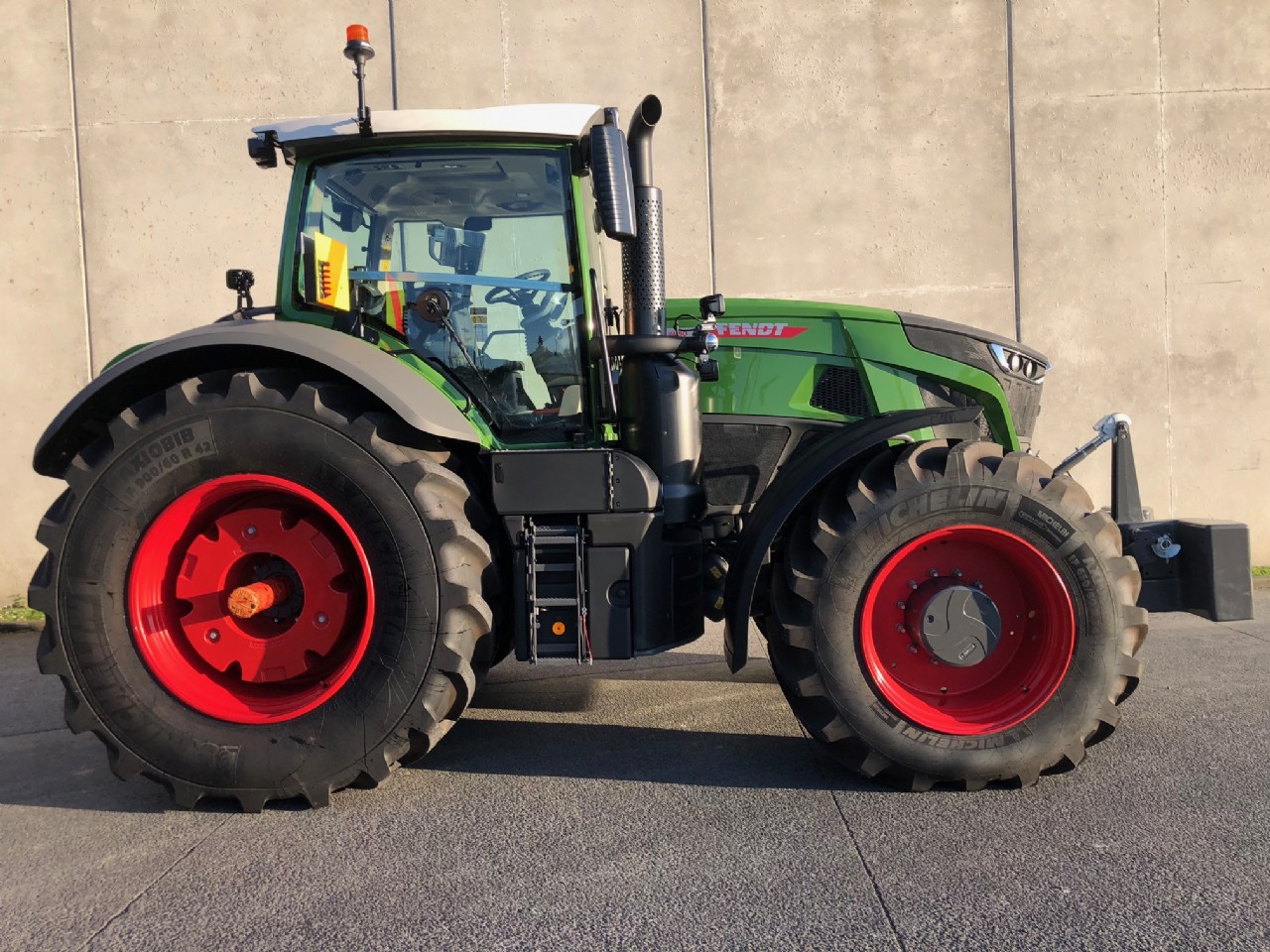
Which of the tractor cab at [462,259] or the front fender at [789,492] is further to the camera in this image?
the tractor cab at [462,259]

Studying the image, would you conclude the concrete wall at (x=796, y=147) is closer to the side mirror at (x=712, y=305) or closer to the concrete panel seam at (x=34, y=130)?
the concrete panel seam at (x=34, y=130)

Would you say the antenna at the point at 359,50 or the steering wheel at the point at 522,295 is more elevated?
the antenna at the point at 359,50

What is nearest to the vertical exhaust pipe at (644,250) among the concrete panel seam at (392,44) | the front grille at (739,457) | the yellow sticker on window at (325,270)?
the front grille at (739,457)

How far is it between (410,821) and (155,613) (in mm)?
1055

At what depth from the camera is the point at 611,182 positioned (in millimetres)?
2748

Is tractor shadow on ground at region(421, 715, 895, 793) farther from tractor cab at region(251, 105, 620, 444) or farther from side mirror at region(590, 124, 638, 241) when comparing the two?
side mirror at region(590, 124, 638, 241)

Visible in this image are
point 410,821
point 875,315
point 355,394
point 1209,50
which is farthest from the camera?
point 1209,50

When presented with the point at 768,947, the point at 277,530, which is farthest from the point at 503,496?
the point at 768,947

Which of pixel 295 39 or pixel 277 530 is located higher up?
pixel 295 39

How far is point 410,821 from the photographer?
2715 millimetres

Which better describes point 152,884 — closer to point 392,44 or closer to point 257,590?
point 257,590

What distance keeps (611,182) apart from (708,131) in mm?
4049

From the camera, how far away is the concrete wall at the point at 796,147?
20.8ft

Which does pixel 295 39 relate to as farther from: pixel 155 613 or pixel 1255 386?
pixel 1255 386
